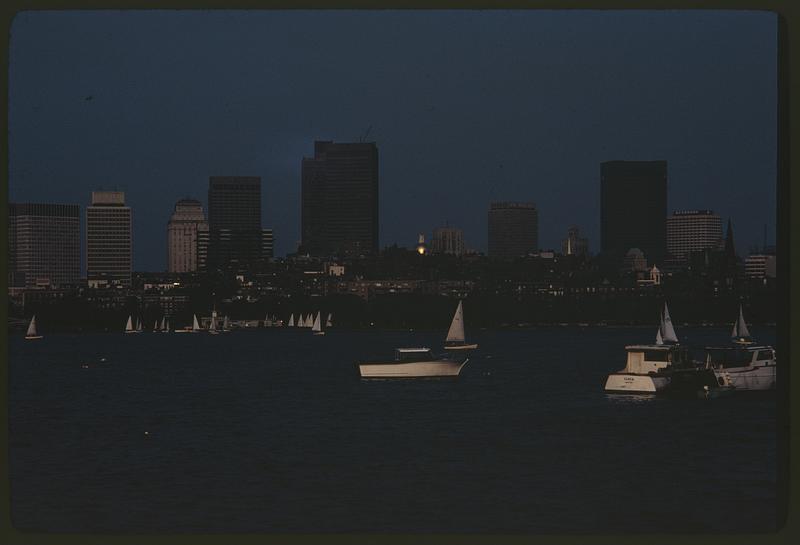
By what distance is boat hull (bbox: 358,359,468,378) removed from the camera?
25359mm

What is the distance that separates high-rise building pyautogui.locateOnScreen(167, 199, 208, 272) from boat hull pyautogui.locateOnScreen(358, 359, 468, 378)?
18.4 ft

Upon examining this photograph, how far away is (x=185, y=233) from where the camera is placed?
29.3 metres

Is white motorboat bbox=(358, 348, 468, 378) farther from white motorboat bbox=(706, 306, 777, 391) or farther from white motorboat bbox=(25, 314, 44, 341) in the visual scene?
white motorboat bbox=(25, 314, 44, 341)

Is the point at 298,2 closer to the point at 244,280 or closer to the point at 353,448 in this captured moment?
the point at 353,448

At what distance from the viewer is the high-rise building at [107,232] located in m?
22.9

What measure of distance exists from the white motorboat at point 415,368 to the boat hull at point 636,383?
461 cm

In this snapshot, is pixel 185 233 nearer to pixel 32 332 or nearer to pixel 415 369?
pixel 415 369

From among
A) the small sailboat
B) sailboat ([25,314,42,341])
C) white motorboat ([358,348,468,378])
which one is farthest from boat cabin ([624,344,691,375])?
sailboat ([25,314,42,341])

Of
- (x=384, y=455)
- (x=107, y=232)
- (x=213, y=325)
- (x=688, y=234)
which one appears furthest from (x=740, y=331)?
(x=213, y=325)

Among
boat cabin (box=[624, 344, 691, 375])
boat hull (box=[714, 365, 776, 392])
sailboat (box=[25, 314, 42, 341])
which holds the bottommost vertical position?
sailboat (box=[25, 314, 42, 341])

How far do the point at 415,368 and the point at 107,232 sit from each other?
724 centimetres

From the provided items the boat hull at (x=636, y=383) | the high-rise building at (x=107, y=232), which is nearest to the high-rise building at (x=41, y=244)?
the high-rise building at (x=107, y=232)

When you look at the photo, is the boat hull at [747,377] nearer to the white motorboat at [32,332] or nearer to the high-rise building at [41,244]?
the high-rise building at [41,244]

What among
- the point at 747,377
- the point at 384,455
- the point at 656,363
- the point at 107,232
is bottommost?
the point at 384,455
